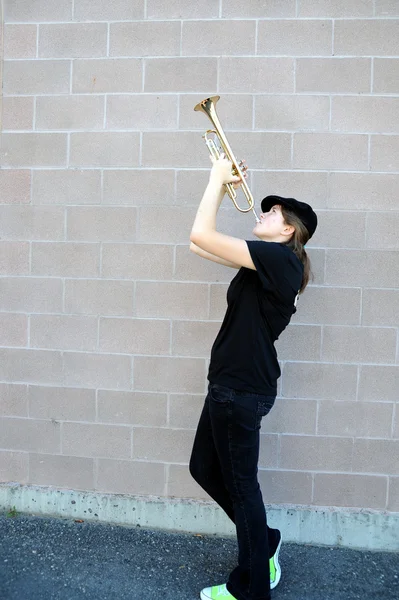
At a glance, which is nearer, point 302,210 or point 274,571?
point 302,210

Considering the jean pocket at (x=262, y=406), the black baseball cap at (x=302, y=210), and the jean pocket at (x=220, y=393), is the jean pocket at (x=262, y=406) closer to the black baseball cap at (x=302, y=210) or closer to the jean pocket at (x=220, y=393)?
the jean pocket at (x=220, y=393)

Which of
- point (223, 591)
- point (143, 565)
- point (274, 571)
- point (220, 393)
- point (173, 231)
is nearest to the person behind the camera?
point (220, 393)

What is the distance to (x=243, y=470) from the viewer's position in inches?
92.5

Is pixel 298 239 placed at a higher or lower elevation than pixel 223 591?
higher

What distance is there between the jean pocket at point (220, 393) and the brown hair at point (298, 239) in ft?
1.75

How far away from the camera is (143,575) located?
2.70m

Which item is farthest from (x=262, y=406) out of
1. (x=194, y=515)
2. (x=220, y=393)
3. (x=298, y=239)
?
(x=194, y=515)

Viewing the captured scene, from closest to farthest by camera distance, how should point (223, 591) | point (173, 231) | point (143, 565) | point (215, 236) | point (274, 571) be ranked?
point (215, 236) < point (223, 591) < point (274, 571) < point (143, 565) < point (173, 231)

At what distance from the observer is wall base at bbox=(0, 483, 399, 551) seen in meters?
2.99

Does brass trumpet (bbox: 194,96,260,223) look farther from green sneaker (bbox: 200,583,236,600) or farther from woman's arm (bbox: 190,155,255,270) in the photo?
green sneaker (bbox: 200,583,236,600)

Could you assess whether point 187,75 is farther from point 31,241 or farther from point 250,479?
point 250,479

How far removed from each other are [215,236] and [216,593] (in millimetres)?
1605

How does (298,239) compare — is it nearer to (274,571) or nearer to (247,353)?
(247,353)

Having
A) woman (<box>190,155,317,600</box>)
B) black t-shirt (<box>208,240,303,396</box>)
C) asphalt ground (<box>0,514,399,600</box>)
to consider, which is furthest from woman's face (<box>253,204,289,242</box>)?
asphalt ground (<box>0,514,399,600</box>)
